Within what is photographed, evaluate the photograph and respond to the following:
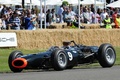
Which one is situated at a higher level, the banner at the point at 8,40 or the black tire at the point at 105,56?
the black tire at the point at 105,56

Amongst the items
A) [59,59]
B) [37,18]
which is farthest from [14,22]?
[59,59]

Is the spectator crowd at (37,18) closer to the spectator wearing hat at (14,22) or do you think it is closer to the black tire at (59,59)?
the spectator wearing hat at (14,22)

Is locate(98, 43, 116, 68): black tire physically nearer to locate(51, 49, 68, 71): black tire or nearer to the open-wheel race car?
the open-wheel race car

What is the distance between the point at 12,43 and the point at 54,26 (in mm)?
7903

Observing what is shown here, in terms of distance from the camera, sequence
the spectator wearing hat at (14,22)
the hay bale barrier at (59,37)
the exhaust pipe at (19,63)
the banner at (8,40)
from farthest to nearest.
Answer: the spectator wearing hat at (14,22) < the hay bale barrier at (59,37) < the banner at (8,40) < the exhaust pipe at (19,63)

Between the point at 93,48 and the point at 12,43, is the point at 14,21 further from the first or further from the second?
the point at 93,48

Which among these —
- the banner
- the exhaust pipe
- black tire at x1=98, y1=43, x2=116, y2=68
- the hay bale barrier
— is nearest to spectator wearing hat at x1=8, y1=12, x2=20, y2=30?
the hay bale barrier

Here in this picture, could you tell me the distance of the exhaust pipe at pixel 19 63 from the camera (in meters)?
14.5

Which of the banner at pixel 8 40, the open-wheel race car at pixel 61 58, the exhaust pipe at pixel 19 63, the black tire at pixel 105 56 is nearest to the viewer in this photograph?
the exhaust pipe at pixel 19 63

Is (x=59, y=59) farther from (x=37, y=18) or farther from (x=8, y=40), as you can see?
(x=37, y=18)

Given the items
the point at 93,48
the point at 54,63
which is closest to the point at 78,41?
the point at 93,48

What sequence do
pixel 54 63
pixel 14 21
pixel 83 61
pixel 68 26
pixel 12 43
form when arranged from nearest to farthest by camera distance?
pixel 54 63 < pixel 83 61 < pixel 12 43 < pixel 14 21 < pixel 68 26

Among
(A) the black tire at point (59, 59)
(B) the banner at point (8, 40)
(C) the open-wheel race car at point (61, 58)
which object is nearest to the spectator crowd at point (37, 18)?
(B) the banner at point (8, 40)

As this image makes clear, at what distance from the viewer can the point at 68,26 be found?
30484mm
